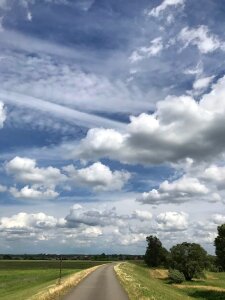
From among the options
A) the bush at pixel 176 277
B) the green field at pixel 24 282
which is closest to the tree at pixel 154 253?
the green field at pixel 24 282

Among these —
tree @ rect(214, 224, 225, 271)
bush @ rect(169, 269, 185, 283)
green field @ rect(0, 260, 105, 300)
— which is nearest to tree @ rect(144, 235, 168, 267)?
green field @ rect(0, 260, 105, 300)

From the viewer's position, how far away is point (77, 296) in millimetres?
36344

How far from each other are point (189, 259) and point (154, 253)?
60.3 metres

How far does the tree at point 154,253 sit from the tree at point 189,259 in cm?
5276

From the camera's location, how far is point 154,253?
494 ft

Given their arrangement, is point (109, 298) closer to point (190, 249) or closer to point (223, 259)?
point (223, 259)

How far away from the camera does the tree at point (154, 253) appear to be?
14875 cm

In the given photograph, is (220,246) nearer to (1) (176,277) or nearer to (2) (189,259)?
(1) (176,277)

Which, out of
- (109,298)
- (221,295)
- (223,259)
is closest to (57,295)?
(109,298)

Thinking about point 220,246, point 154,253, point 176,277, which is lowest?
point 176,277

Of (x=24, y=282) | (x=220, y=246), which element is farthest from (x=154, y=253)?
(x=220, y=246)

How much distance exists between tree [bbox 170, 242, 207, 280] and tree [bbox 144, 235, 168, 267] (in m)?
52.8

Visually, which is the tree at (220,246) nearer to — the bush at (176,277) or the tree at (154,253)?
the bush at (176,277)

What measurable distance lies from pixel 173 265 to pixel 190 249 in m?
5.05
